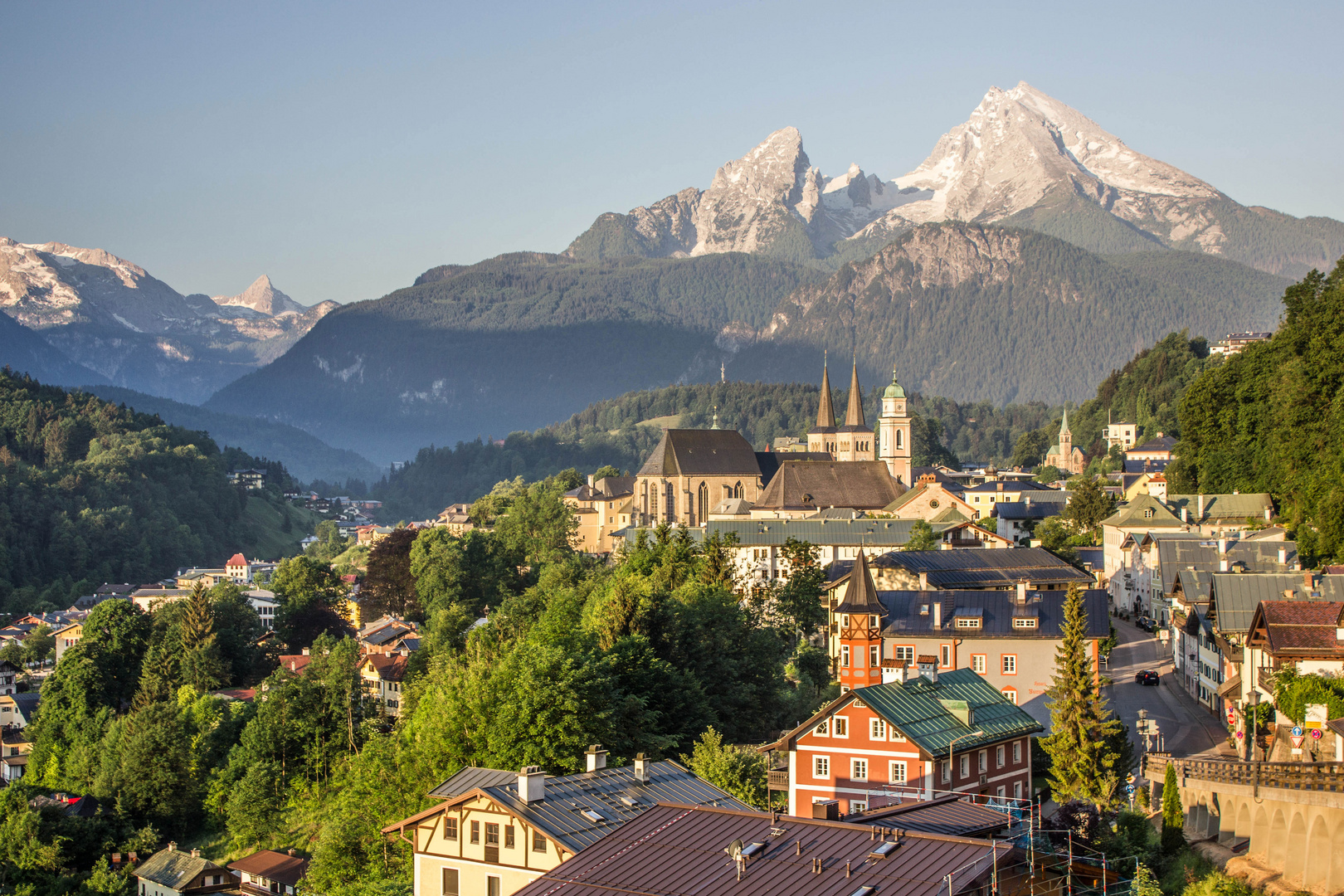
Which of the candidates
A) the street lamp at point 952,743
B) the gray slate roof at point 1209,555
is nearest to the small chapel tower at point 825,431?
the gray slate roof at point 1209,555

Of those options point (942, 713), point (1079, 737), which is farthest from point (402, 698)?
point (1079, 737)

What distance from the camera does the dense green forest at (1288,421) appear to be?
67.1 metres

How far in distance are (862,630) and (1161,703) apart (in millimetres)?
12076

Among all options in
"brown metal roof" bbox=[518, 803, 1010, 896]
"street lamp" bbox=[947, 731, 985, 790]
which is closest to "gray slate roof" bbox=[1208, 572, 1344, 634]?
"street lamp" bbox=[947, 731, 985, 790]

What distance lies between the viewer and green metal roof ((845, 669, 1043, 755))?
39.8 meters

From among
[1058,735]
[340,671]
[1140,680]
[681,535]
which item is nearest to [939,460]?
[681,535]

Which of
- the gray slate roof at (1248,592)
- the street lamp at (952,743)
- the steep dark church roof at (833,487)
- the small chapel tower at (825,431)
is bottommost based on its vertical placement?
the street lamp at (952,743)

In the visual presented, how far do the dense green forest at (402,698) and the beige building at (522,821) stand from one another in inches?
347

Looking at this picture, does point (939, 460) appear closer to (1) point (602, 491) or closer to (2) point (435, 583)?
(1) point (602, 491)

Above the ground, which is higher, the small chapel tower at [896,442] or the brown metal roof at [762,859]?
the small chapel tower at [896,442]

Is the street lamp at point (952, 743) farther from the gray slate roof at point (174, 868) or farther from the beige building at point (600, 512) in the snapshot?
the beige building at point (600, 512)

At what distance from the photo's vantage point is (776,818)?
25.0m

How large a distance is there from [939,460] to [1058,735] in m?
158

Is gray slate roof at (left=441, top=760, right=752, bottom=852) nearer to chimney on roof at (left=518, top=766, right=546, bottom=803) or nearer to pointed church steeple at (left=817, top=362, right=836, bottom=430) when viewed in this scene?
chimney on roof at (left=518, top=766, right=546, bottom=803)
